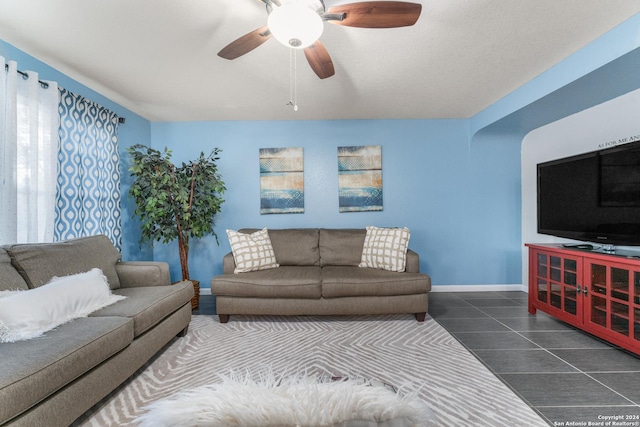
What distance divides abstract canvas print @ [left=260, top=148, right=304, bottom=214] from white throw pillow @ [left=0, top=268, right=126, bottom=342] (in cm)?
217

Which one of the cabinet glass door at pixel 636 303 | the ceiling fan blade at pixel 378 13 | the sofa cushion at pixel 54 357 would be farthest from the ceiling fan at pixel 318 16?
the cabinet glass door at pixel 636 303

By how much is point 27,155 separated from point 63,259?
36.3 inches

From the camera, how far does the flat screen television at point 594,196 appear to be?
2.24 m

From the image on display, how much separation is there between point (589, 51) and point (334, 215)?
2.88 m

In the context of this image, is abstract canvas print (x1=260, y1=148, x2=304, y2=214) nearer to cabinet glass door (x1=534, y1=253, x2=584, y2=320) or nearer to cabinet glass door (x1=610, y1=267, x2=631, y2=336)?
cabinet glass door (x1=534, y1=253, x2=584, y2=320)

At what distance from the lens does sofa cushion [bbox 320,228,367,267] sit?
341 cm

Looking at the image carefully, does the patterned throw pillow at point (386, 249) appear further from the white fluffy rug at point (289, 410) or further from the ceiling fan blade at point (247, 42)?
the white fluffy rug at point (289, 410)

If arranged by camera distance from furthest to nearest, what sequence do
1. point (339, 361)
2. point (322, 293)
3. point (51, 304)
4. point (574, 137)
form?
point (574, 137) < point (322, 293) < point (339, 361) < point (51, 304)

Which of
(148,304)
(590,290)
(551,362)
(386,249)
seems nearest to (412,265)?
(386,249)

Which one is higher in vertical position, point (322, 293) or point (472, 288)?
point (322, 293)

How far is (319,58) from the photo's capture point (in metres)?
1.93

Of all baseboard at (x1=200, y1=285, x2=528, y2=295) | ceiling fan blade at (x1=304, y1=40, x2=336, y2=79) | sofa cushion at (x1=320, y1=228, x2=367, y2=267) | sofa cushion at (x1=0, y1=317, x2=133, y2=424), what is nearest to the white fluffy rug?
sofa cushion at (x1=0, y1=317, x2=133, y2=424)

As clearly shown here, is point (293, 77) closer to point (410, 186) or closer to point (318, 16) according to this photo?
point (318, 16)

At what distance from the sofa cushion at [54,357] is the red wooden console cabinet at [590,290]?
343 centimetres
